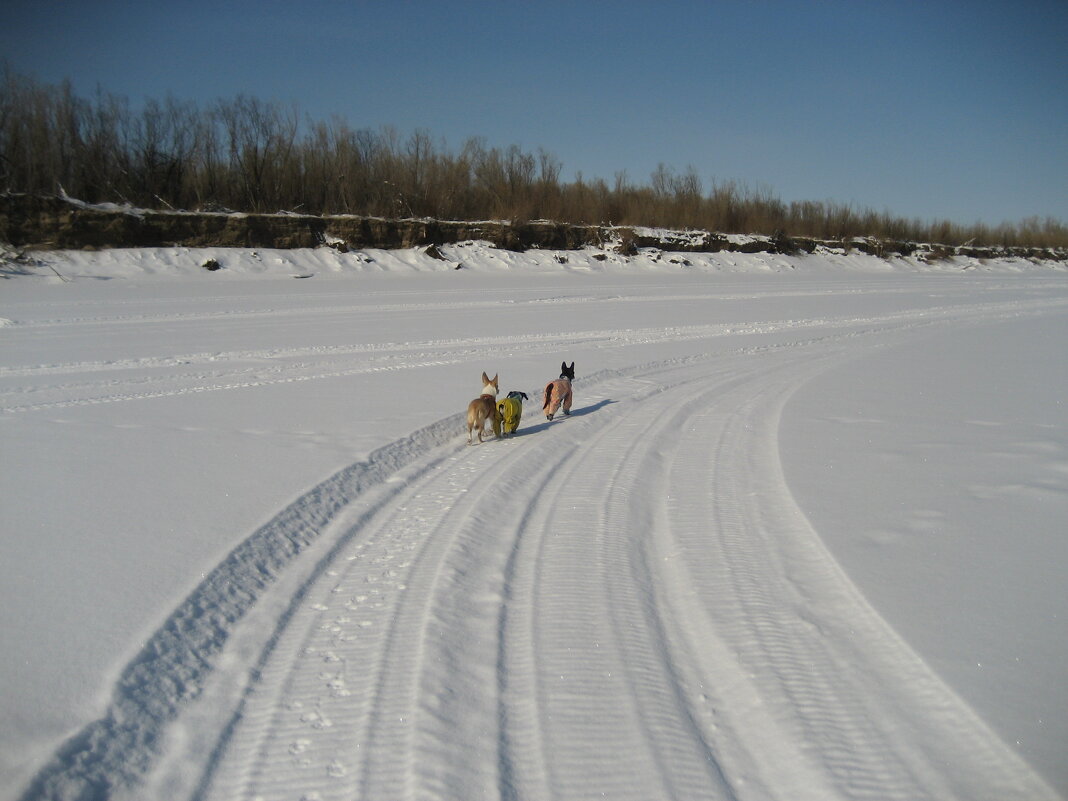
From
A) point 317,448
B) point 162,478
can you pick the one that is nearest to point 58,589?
point 162,478

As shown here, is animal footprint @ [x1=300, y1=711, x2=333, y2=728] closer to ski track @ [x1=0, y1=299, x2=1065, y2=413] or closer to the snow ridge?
the snow ridge

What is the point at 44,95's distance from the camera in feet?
110

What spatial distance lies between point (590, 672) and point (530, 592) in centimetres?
97

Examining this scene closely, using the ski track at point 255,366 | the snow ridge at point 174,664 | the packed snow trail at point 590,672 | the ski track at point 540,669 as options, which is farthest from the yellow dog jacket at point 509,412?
the ski track at point 255,366

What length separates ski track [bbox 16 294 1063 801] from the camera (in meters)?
3.02

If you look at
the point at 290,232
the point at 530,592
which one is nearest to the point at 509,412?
the point at 530,592

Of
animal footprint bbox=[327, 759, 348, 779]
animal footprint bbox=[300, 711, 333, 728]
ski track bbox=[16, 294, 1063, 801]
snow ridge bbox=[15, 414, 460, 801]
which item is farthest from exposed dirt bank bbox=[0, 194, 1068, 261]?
animal footprint bbox=[327, 759, 348, 779]

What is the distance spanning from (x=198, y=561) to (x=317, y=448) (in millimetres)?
3091

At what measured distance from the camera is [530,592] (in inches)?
185

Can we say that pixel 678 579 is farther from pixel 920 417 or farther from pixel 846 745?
pixel 920 417

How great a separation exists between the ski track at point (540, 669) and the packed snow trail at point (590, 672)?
14 mm

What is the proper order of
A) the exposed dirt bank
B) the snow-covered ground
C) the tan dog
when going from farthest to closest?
the exposed dirt bank, the tan dog, the snow-covered ground

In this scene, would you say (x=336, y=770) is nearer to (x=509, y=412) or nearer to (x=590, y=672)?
(x=590, y=672)

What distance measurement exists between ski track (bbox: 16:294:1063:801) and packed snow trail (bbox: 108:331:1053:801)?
0.01 metres
